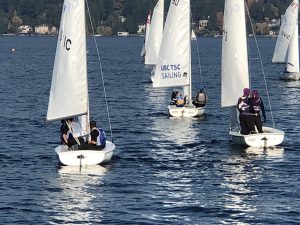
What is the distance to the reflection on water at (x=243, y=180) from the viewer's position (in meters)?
37.4

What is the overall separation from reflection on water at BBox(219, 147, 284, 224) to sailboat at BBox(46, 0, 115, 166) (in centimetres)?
583

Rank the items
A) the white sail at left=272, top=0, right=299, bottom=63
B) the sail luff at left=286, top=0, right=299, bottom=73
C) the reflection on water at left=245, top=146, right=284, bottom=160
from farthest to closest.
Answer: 1. the white sail at left=272, top=0, right=299, bottom=63
2. the sail luff at left=286, top=0, right=299, bottom=73
3. the reflection on water at left=245, top=146, right=284, bottom=160

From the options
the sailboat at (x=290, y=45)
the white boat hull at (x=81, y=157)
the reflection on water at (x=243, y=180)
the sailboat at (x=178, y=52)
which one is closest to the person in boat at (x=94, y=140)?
the white boat hull at (x=81, y=157)

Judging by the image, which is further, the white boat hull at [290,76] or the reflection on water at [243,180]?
the white boat hull at [290,76]

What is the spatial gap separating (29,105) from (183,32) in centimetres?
1728

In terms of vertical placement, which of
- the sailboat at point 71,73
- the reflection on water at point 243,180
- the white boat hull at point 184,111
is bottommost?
the reflection on water at point 243,180

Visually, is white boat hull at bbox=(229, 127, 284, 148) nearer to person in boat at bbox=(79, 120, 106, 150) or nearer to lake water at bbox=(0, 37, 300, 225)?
lake water at bbox=(0, 37, 300, 225)

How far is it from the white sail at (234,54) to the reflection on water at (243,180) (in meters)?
4.41

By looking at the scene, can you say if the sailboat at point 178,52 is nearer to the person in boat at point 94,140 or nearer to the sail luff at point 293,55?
the person in boat at point 94,140

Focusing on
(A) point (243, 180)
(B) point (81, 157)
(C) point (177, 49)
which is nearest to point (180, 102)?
(C) point (177, 49)

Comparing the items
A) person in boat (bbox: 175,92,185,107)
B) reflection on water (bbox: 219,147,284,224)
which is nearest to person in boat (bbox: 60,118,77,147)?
reflection on water (bbox: 219,147,284,224)

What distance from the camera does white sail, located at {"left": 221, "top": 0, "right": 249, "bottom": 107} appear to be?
175 ft

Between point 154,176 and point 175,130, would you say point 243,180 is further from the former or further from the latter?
point 175,130

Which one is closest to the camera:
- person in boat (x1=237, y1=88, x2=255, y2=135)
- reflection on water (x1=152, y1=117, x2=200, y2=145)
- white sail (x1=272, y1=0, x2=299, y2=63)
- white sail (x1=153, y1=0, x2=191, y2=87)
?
person in boat (x1=237, y1=88, x2=255, y2=135)
